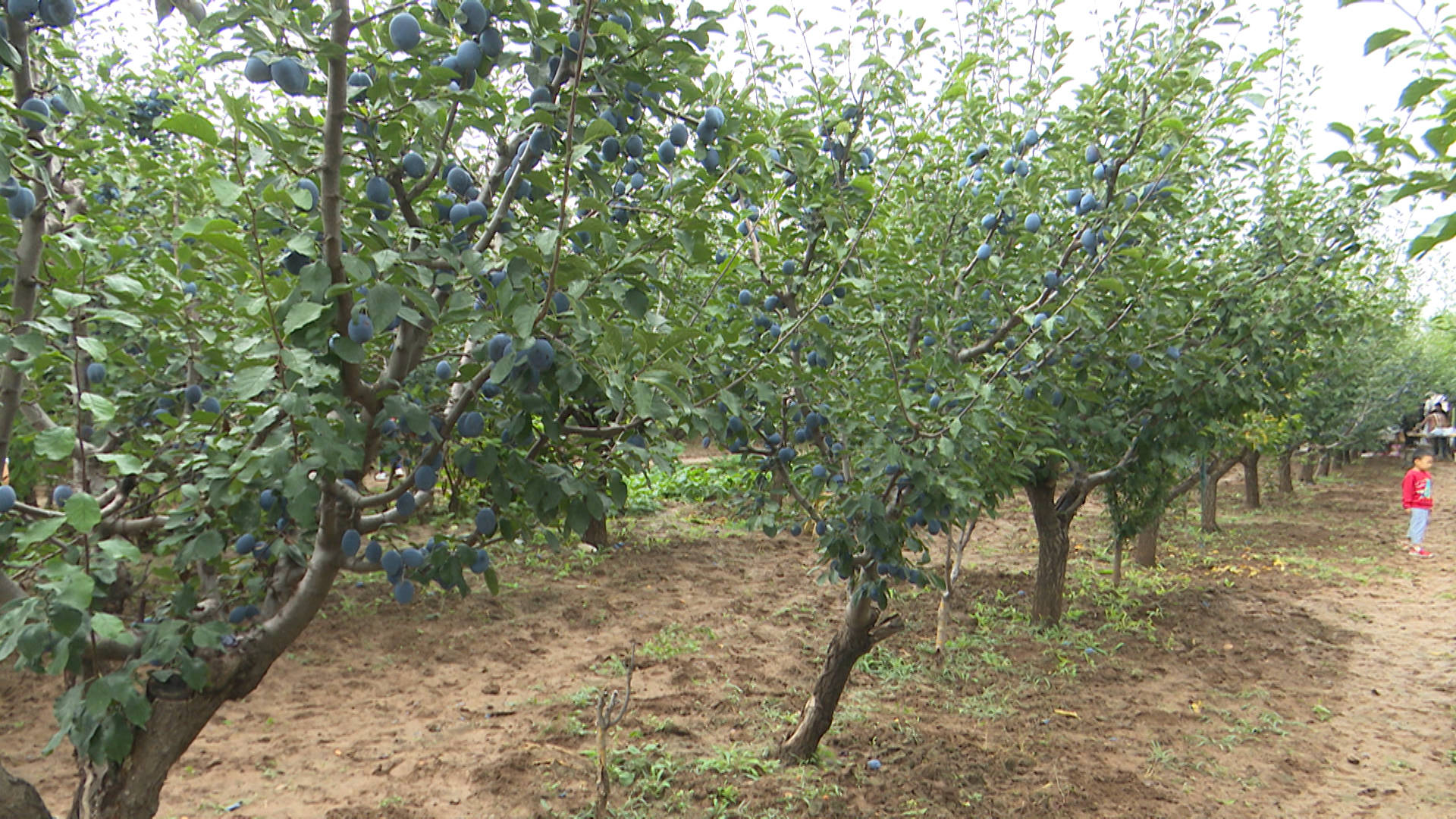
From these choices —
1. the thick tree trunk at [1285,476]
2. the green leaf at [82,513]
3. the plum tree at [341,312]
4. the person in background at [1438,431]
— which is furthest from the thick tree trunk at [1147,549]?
the person in background at [1438,431]

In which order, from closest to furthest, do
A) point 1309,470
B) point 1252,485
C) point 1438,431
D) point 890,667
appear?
point 890,667 → point 1252,485 → point 1309,470 → point 1438,431

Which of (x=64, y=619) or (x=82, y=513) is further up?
(x=82, y=513)

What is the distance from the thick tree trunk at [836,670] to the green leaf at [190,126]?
3208mm

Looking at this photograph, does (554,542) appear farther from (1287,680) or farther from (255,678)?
(1287,680)

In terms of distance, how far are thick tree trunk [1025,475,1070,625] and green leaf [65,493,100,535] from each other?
5898mm

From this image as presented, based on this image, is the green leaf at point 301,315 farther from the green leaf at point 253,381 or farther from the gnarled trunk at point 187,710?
the gnarled trunk at point 187,710

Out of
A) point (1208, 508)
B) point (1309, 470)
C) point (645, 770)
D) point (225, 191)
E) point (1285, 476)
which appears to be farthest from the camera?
point (1309, 470)

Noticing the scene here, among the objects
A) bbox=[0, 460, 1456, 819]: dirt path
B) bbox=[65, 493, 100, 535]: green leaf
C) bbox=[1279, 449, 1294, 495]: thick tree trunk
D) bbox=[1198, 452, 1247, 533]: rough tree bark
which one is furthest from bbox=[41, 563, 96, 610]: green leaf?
bbox=[1279, 449, 1294, 495]: thick tree trunk

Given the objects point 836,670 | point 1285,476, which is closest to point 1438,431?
point 1285,476

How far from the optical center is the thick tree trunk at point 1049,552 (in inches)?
253

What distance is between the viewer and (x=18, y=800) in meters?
2.12

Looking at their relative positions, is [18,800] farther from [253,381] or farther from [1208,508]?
[1208,508]

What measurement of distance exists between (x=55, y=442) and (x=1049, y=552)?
6.32m

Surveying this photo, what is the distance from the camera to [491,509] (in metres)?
2.31
